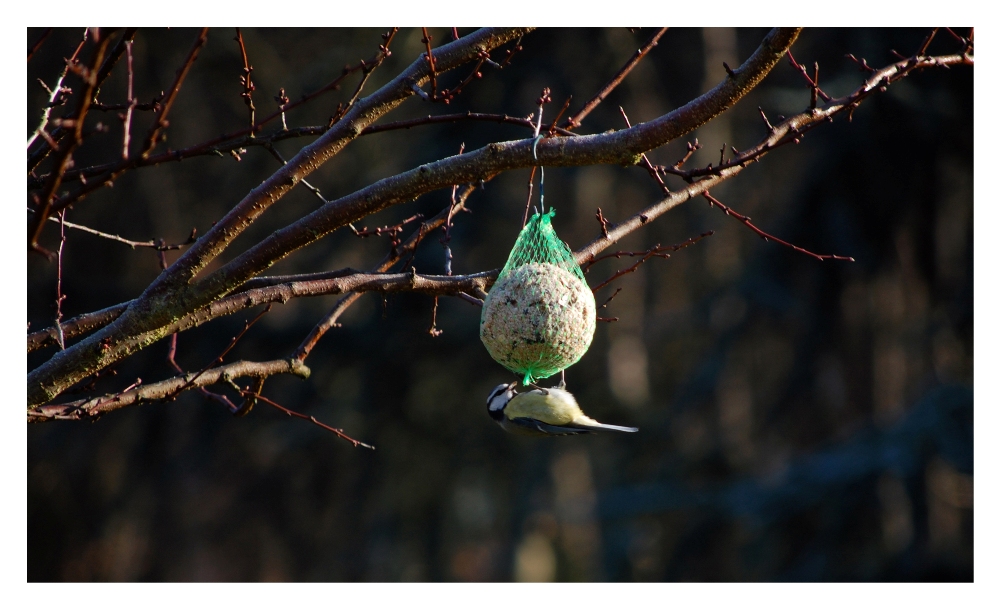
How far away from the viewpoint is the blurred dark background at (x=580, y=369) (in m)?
6.33

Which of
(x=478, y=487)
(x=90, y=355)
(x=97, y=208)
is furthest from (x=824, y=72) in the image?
(x=90, y=355)

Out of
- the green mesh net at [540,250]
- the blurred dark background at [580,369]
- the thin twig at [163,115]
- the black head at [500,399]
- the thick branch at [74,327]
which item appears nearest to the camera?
the thin twig at [163,115]

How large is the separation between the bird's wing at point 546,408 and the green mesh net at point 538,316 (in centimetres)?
14

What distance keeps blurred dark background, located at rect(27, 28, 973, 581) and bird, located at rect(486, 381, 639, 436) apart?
3880 mm

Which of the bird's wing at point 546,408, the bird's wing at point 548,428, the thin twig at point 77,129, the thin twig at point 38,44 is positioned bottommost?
the bird's wing at point 548,428

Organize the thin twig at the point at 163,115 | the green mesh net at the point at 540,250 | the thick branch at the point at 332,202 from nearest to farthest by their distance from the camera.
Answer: the thin twig at the point at 163,115, the thick branch at the point at 332,202, the green mesh net at the point at 540,250

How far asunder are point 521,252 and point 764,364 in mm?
7703

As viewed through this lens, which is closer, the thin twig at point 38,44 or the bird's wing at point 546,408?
the thin twig at point 38,44

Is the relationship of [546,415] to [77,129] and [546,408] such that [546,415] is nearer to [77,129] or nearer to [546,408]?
[546,408]

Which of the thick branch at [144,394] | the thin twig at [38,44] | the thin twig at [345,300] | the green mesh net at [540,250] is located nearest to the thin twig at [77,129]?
the thin twig at [38,44]

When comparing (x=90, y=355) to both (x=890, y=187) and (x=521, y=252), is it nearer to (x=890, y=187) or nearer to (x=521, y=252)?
(x=521, y=252)

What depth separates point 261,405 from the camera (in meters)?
8.46

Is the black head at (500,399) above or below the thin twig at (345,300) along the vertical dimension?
below

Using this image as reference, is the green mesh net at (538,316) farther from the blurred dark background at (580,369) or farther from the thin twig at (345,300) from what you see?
the blurred dark background at (580,369)
